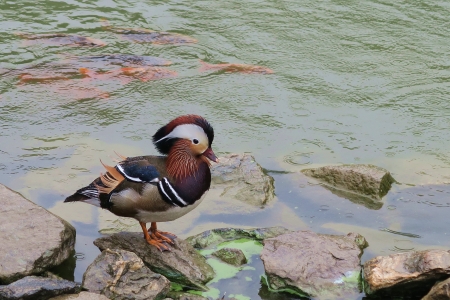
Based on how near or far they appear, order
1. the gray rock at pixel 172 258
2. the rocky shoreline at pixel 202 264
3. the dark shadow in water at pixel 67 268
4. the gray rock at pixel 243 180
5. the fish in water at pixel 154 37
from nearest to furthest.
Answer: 1. the rocky shoreline at pixel 202 264
2. the gray rock at pixel 172 258
3. the dark shadow in water at pixel 67 268
4. the gray rock at pixel 243 180
5. the fish in water at pixel 154 37

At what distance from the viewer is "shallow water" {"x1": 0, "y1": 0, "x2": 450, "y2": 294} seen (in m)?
4.71

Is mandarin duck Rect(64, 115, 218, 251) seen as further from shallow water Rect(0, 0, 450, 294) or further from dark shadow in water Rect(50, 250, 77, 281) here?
shallow water Rect(0, 0, 450, 294)

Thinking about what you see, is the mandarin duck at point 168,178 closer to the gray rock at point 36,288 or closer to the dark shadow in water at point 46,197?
the gray rock at point 36,288

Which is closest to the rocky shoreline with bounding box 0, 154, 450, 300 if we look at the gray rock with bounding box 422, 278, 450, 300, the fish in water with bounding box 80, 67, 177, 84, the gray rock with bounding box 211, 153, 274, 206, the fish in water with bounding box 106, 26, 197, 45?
the gray rock with bounding box 422, 278, 450, 300

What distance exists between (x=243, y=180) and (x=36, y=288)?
1923 mm

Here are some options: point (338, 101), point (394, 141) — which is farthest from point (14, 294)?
point (338, 101)

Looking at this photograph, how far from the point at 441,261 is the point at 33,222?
7.51 feet

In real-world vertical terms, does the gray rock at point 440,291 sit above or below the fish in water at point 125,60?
above

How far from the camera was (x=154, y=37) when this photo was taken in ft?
25.7

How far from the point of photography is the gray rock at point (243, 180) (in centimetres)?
481

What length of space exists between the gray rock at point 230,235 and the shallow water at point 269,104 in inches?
10.7

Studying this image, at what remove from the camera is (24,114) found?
6.14 m

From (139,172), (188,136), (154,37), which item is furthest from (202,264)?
(154,37)

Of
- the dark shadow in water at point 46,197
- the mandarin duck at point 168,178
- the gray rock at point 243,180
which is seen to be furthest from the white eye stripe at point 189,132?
the dark shadow in water at point 46,197
